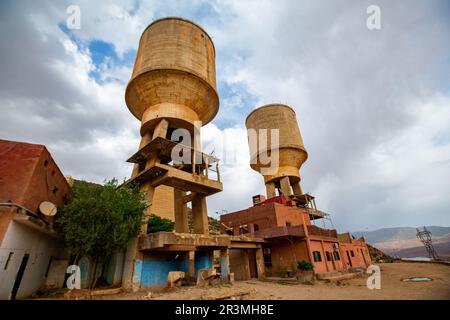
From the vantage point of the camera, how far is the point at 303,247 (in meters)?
20.0

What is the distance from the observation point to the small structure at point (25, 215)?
31.8 ft

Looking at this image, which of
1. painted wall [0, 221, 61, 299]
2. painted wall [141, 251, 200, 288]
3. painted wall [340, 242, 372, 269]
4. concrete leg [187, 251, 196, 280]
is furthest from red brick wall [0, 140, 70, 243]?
painted wall [340, 242, 372, 269]

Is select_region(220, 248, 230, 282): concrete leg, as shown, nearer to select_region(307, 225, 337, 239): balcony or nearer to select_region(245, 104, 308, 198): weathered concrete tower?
select_region(307, 225, 337, 239): balcony

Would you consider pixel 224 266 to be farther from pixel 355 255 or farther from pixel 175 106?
pixel 355 255

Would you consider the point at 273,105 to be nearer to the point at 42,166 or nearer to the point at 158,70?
the point at 158,70

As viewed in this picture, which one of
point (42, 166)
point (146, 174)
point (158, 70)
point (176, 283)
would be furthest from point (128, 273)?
point (158, 70)

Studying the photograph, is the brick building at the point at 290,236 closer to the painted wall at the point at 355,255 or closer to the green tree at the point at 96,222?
the painted wall at the point at 355,255

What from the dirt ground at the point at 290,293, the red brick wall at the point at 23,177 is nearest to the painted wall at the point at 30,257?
the red brick wall at the point at 23,177

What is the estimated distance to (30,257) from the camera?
468 inches

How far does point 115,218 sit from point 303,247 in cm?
1537

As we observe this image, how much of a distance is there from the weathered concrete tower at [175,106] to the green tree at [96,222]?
5.68ft

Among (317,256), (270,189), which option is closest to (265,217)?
(317,256)

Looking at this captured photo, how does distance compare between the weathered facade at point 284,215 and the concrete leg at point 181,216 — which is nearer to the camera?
the concrete leg at point 181,216

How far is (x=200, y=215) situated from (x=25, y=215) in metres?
10.7
